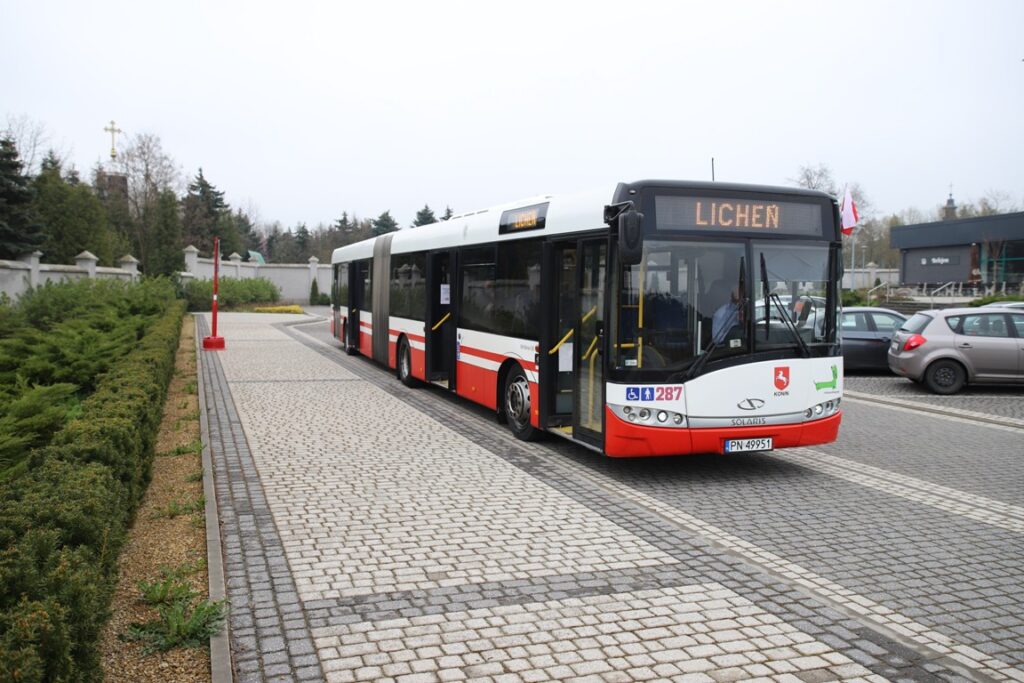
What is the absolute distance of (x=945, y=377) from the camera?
51.9 ft

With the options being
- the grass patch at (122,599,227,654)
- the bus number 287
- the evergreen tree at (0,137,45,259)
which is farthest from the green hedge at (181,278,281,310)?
the grass patch at (122,599,227,654)

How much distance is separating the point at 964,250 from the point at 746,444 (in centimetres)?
5911

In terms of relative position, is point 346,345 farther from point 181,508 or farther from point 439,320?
point 181,508

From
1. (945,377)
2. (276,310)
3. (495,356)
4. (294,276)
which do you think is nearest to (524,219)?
(495,356)

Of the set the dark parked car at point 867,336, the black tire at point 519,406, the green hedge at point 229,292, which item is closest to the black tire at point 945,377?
the dark parked car at point 867,336

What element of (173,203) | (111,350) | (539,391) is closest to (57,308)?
(111,350)

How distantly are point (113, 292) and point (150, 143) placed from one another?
156 ft

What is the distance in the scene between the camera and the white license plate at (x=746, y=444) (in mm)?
8625

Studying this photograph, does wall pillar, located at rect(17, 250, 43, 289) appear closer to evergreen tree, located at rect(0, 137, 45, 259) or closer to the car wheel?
evergreen tree, located at rect(0, 137, 45, 259)

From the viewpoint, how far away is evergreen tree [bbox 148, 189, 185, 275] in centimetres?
5722

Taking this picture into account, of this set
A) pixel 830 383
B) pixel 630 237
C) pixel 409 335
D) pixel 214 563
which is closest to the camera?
pixel 214 563

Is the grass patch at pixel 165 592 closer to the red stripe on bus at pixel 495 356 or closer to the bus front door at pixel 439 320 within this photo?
the red stripe on bus at pixel 495 356

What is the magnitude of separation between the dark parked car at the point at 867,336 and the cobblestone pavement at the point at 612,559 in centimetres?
780

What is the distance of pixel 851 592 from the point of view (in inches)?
224
